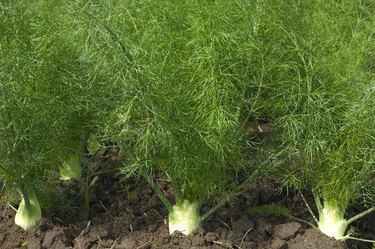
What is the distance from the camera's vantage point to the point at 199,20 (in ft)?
10.0

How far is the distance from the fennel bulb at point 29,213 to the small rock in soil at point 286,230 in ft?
4.31

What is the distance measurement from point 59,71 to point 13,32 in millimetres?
293

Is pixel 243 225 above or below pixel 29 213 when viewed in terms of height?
below

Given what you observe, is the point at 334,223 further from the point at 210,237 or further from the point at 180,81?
the point at 180,81

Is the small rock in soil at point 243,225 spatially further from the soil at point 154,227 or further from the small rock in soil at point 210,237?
the small rock in soil at point 210,237

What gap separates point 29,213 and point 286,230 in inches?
55.3

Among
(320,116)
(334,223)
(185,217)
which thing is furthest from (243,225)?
(320,116)

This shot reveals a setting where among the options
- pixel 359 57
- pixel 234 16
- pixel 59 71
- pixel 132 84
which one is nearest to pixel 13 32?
pixel 59 71

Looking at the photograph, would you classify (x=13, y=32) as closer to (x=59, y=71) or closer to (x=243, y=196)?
(x=59, y=71)

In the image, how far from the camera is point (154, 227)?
11.1 ft

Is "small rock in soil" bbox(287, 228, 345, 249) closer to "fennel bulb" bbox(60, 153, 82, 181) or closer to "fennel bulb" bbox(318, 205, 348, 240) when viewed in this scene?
"fennel bulb" bbox(318, 205, 348, 240)

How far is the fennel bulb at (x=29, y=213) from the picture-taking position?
3.28m

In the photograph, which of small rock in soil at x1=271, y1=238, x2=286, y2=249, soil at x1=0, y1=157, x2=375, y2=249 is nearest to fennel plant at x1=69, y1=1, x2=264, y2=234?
soil at x1=0, y1=157, x2=375, y2=249

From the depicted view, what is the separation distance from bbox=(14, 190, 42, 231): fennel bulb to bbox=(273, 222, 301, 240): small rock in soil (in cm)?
131
